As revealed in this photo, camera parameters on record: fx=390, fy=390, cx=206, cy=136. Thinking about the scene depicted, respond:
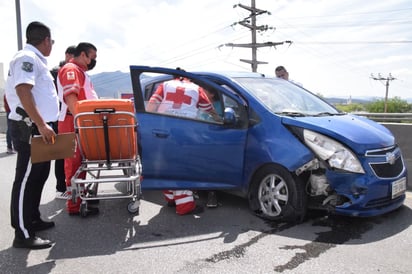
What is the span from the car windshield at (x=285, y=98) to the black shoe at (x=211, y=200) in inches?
50.3

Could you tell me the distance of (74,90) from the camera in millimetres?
4172

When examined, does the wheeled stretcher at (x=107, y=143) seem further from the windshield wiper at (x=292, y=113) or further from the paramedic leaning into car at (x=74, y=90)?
the windshield wiper at (x=292, y=113)

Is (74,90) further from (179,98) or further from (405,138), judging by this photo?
(405,138)

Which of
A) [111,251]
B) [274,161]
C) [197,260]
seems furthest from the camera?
[274,161]

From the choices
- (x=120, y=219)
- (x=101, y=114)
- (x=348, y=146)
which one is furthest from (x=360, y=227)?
(x=101, y=114)

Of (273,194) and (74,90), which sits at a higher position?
(74,90)

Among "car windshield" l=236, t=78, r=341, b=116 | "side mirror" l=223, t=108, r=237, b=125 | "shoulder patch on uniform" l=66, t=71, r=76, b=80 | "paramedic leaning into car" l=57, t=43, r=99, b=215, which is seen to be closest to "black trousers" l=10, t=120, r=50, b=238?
"paramedic leaning into car" l=57, t=43, r=99, b=215

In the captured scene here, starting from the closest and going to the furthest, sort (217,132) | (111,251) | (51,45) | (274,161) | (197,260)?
(197,260) → (111,251) → (51,45) → (274,161) → (217,132)

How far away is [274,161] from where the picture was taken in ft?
12.7

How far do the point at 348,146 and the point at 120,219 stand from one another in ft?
8.03

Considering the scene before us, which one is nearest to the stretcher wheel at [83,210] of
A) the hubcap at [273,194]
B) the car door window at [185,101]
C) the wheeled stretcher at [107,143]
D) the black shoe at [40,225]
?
the wheeled stretcher at [107,143]

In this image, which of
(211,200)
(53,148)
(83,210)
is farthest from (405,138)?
(53,148)

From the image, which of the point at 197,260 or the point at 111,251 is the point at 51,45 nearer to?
the point at 111,251

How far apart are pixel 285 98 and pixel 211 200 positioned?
1461 millimetres
